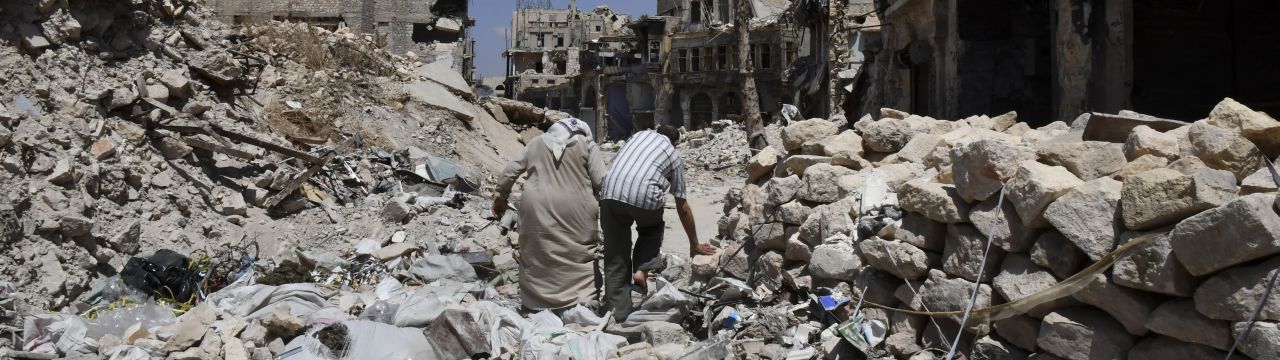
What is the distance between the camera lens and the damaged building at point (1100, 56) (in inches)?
323

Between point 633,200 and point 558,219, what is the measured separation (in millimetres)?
441

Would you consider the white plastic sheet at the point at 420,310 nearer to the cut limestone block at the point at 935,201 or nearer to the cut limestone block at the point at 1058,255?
the cut limestone block at the point at 935,201

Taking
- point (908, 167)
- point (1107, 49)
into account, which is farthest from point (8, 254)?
point (1107, 49)

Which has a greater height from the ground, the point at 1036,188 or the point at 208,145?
the point at 1036,188

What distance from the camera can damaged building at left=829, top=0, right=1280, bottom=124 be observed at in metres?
8.20

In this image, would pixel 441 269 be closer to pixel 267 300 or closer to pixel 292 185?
pixel 267 300

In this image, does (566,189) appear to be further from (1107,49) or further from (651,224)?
(1107,49)

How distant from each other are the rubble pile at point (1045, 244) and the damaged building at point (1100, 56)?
10.1 feet

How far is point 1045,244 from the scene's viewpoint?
3.58 metres

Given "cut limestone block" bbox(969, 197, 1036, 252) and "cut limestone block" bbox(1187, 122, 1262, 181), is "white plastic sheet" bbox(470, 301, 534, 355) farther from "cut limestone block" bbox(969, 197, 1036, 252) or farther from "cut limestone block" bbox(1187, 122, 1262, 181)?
"cut limestone block" bbox(1187, 122, 1262, 181)

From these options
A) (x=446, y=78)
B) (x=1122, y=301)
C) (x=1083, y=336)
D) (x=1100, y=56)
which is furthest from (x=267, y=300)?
(x=446, y=78)

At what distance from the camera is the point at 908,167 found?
5.40m

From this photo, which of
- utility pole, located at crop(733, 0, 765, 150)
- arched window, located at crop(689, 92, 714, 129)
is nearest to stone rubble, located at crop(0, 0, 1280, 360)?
utility pole, located at crop(733, 0, 765, 150)

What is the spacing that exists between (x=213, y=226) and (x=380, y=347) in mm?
4236
